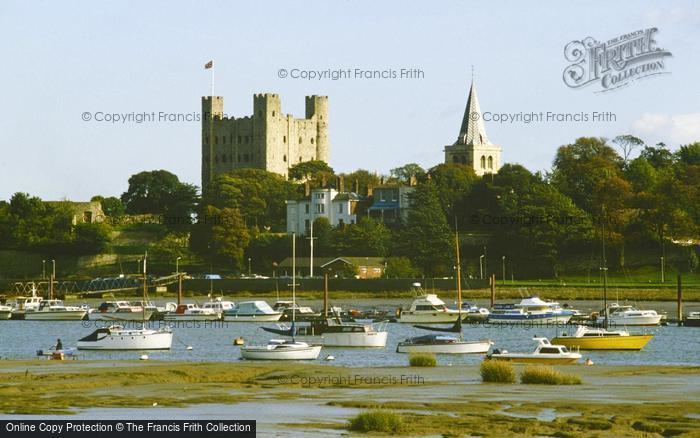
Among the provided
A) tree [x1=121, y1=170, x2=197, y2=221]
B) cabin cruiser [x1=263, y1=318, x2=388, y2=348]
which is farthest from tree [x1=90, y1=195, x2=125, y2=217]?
cabin cruiser [x1=263, y1=318, x2=388, y2=348]

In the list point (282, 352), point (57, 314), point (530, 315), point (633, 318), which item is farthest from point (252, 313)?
point (282, 352)

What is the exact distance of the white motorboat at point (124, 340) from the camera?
194 feet

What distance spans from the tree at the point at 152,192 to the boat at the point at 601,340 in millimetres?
106216

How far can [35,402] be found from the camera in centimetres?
3450

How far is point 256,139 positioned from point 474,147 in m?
29.6

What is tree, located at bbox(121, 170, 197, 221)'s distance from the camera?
167m

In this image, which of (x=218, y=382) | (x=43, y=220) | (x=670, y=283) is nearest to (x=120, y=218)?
(x=43, y=220)

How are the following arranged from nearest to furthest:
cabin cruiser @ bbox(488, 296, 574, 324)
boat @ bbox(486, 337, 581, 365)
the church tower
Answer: boat @ bbox(486, 337, 581, 365) → cabin cruiser @ bbox(488, 296, 574, 324) → the church tower

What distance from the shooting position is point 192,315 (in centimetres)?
8856

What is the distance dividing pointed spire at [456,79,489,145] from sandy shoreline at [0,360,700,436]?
13017 cm

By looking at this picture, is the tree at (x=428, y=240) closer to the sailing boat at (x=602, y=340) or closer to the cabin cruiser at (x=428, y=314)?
the cabin cruiser at (x=428, y=314)

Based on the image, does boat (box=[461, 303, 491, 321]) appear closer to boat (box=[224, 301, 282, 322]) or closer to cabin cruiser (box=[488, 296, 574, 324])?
cabin cruiser (box=[488, 296, 574, 324])

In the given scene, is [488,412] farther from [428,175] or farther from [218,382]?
[428,175]

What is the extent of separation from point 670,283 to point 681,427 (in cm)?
8374
